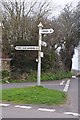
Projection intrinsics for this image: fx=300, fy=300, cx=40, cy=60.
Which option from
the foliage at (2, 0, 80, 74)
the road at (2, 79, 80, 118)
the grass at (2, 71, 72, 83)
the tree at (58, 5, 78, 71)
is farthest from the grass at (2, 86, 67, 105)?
the tree at (58, 5, 78, 71)

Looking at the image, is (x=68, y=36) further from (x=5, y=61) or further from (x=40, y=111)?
(x=40, y=111)

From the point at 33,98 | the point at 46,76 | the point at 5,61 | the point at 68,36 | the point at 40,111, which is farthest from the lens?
the point at 68,36

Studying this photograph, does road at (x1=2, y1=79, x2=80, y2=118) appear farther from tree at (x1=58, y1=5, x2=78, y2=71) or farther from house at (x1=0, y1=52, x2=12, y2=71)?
tree at (x1=58, y1=5, x2=78, y2=71)

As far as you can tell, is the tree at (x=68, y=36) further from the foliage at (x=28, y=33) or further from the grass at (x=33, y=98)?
the grass at (x=33, y=98)

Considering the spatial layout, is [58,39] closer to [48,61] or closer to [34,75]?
[48,61]

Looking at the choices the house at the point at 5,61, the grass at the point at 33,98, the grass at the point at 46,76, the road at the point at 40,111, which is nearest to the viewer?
the road at the point at 40,111

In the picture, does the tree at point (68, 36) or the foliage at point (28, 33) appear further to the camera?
the tree at point (68, 36)

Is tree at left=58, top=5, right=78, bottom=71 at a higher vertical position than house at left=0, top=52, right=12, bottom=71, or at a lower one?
higher

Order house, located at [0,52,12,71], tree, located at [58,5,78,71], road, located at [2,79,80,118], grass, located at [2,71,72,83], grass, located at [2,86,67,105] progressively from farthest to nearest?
tree, located at [58,5,78,71] < house, located at [0,52,12,71] < grass, located at [2,71,72,83] < grass, located at [2,86,67,105] < road, located at [2,79,80,118]

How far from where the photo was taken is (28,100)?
12.2 metres

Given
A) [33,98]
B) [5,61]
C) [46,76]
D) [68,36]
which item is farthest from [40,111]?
[68,36]

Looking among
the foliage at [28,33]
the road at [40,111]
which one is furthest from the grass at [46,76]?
the road at [40,111]

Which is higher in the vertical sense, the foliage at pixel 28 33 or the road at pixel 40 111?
the foliage at pixel 28 33

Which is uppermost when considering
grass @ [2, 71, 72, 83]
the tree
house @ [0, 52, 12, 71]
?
the tree
